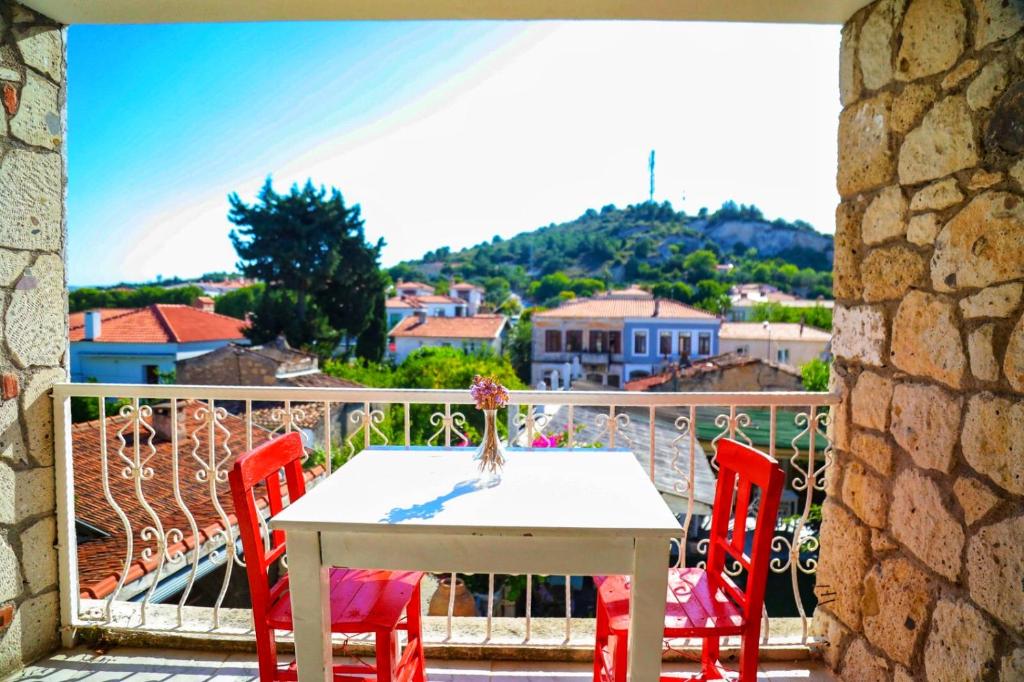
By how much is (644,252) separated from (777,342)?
22662 mm

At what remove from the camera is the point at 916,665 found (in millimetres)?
1633

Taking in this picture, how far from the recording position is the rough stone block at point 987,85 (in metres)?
1.37

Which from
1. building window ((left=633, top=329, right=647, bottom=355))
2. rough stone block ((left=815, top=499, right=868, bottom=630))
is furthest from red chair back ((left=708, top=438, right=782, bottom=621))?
building window ((left=633, top=329, right=647, bottom=355))

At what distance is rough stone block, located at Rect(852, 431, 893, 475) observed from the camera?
1786 mm

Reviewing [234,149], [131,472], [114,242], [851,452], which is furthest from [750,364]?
[234,149]

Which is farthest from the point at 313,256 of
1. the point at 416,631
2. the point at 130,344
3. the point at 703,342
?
the point at 416,631

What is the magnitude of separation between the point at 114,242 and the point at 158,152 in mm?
21583

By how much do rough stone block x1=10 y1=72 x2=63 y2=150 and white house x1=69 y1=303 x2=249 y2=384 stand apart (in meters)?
19.4

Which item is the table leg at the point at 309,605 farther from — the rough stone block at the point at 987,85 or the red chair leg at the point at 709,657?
the rough stone block at the point at 987,85

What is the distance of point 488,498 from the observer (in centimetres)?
142

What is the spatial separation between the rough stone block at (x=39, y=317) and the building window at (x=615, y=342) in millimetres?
27821

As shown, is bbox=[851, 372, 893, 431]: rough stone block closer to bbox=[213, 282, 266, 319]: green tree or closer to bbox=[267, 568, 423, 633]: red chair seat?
bbox=[267, 568, 423, 633]: red chair seat

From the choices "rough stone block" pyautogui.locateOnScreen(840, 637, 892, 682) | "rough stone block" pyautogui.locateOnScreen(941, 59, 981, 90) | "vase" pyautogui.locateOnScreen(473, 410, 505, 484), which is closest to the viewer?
"rough stone block" pyautogui.locateOnScreen(941, 59, 981, 90)

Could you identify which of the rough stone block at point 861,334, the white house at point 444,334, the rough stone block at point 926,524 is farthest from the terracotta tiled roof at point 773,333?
the rough stone block at point 926,524
